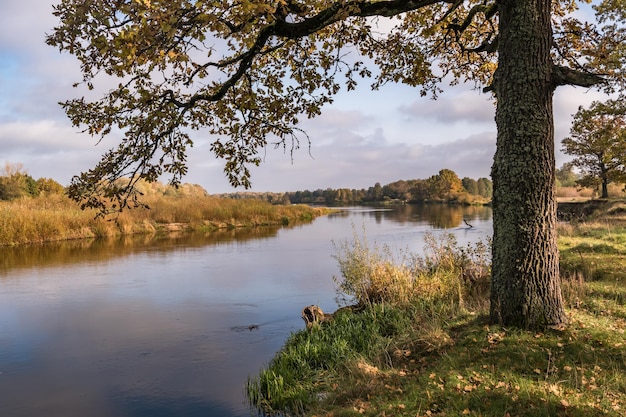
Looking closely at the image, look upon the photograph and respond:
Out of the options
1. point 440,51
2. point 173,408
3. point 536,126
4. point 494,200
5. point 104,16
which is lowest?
point 173,408

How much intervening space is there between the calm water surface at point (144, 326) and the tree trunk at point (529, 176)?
13.4ft

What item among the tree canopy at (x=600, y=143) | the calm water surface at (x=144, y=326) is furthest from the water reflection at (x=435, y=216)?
the calm water surface at (x=144, y=326)

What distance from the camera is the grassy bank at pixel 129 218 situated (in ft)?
82.2

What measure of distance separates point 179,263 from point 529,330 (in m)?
15.9

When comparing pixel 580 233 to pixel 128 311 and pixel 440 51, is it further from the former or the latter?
pixel 128 311

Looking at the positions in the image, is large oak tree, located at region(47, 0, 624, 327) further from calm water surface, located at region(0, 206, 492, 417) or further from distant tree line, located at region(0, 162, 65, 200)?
distant tree line, located at region(0, 162, 65, 200)

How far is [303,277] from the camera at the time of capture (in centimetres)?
1605

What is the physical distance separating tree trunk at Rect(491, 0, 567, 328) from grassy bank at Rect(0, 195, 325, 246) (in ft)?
45.0

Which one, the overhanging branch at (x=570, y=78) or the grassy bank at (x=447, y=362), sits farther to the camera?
the overhanging branch at (x=570, y=78)

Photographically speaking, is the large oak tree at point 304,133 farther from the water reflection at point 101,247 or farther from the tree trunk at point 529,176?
the water reflection at point 101,247

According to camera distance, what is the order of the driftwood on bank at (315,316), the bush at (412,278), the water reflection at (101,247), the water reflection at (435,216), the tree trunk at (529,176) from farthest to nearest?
the water reflection at (435,216), the water reflection at (101,247), the bush at (412,278), the driftwood on bank at (315,316), the tree trunk at (529,176)

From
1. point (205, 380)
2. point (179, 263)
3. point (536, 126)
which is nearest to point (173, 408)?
point (205, 380)

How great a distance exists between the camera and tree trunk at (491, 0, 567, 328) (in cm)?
598

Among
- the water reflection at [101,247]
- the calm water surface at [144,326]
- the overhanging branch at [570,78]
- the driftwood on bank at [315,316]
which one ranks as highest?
the overhanging branch at [570,78]
